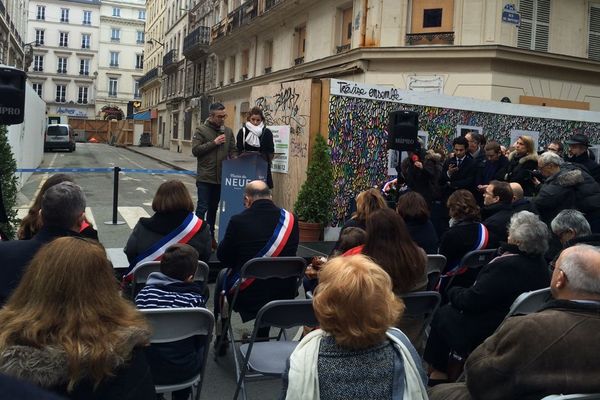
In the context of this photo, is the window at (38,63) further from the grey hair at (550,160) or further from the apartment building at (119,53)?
the grey hair at (550,160)

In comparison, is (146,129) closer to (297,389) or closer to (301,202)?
(301,202)

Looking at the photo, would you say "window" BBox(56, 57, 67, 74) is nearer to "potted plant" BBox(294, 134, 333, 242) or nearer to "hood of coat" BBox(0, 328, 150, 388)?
"potted plant" BBox(294, 134, 333, 242)

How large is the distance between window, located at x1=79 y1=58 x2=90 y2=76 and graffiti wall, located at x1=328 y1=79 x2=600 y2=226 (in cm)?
7359

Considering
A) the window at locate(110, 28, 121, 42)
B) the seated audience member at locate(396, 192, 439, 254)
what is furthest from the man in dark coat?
the window at locate(110, 28, 121, 42)

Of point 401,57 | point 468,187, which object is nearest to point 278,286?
point 468,187

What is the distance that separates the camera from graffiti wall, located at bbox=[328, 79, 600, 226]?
376 inches

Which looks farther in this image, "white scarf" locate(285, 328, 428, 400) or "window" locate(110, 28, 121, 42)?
"window" locate(110, 28, 121, 42)

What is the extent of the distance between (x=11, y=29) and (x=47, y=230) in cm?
4335

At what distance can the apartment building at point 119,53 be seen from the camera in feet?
250

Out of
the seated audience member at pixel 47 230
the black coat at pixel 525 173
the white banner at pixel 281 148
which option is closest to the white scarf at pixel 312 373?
the seated audience member at pixel 47 230

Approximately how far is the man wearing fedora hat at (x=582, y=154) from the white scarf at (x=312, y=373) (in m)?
5.93

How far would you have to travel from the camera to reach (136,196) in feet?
50.6

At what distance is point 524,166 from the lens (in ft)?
25.4

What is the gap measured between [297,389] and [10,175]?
21.1 feet
